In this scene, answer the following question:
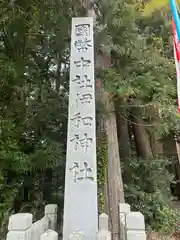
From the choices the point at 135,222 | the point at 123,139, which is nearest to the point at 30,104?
the point at 123,139

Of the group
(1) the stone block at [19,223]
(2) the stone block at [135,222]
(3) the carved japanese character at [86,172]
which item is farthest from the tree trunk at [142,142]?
(1) the stone block at [19,223]

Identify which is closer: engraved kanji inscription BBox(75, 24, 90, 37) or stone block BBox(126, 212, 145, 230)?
stone block BBox(126, 212, 145, 230)

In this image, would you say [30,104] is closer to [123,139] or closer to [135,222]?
[123,139]

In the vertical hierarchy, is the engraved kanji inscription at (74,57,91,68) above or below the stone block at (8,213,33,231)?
above

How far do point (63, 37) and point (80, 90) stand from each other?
2181 mm

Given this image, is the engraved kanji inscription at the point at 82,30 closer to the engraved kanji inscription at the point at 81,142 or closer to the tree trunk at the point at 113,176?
the tree trunk at the point at 113,176

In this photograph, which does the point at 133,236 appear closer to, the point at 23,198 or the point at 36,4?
the point at 23,198

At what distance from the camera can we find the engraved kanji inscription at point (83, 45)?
11.9 feet

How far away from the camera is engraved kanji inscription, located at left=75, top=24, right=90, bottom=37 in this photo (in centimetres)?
375

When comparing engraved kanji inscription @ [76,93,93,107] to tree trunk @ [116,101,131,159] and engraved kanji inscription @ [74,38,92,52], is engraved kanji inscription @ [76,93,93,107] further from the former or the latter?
tree trunk @ [116,101,131,159]

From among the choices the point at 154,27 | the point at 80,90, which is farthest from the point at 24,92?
the point at 154,27

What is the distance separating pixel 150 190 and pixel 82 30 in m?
4.40

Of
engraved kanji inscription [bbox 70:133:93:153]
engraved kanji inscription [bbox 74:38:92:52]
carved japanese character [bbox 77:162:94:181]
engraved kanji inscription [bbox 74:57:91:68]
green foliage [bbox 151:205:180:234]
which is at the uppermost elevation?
engraved kanji inscription [bbox 74:38:92:52]

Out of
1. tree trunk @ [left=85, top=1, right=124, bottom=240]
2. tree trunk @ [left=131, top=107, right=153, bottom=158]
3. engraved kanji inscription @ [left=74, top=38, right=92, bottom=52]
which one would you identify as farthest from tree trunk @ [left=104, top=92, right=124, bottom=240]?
tree trunk @ [left=131, top=107, right=153, bottom=158]
